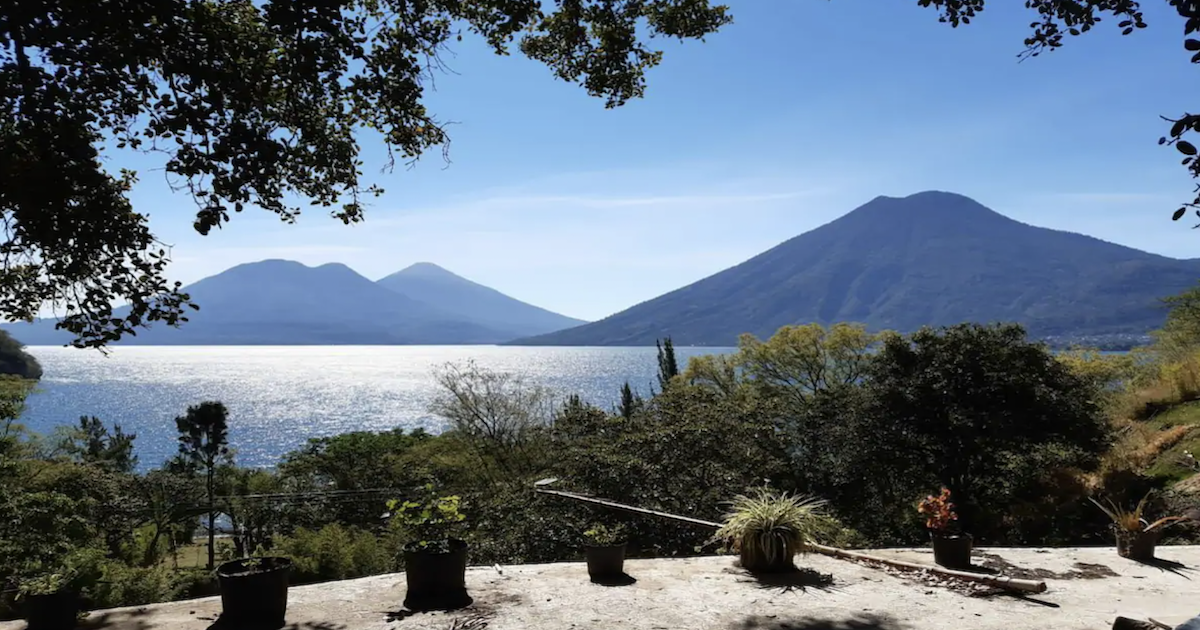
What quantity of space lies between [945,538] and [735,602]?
2.81m

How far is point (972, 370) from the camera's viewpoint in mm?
14320

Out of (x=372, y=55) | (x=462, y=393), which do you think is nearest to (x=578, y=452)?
(x=372, y=55)

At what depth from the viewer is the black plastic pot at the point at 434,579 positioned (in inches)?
215

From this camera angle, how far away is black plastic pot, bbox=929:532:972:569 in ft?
22.2

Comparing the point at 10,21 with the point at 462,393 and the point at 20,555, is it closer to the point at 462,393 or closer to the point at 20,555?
the point at 20,555

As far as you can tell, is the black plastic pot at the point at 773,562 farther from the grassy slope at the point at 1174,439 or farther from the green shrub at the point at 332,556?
the green shrub at the point at 332,556

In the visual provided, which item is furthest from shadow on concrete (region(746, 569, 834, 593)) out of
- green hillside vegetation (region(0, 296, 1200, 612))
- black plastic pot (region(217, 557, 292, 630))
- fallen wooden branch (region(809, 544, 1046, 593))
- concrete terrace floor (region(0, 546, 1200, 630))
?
black plastic pot (region(217, 557, 292, 630))

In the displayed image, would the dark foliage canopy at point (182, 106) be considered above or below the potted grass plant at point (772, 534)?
above

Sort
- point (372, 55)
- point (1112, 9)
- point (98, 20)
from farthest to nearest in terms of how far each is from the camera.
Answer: point (372, 55), point (1112, 9), point (98, 20)

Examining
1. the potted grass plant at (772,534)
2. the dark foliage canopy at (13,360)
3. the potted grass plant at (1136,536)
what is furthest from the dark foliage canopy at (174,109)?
the dark foliage canopy at (13,360)

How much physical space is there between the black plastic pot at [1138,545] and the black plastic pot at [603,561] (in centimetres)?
580

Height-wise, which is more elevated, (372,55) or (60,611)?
(372,55)

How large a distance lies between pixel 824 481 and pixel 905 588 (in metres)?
13.1

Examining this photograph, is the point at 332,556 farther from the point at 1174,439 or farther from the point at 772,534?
the point at 1174,439
